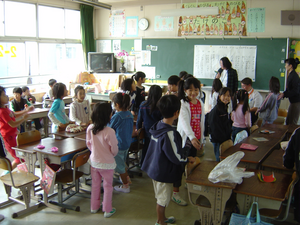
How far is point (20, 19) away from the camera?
21.9 feet

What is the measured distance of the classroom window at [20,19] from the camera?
6.34 m

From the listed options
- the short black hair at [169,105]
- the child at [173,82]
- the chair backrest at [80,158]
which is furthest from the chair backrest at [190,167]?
the child at [173,82]

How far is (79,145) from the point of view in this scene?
313 cm

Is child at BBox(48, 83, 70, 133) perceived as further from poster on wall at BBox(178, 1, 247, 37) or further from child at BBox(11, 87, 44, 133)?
poster on wall at BBox(178, 1, 247, 37)

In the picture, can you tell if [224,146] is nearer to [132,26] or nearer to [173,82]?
[173,82]

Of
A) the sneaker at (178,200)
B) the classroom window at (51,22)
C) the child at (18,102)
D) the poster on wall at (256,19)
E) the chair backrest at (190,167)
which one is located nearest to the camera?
the chair backrest at (190,167)

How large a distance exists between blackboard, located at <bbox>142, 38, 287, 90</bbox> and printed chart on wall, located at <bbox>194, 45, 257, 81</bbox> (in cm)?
10

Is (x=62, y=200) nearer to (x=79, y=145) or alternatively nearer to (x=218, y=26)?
(x=79, y=145)

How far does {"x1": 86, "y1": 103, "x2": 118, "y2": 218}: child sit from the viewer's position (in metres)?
2.74

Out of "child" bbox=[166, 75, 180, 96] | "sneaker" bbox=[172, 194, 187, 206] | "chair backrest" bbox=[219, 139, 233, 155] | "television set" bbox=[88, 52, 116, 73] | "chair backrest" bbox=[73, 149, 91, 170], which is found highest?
"television set" bbox=[88, 52, 116, 73]

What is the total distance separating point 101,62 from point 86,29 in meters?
1.13

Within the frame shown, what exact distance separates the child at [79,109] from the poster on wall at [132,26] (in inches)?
181

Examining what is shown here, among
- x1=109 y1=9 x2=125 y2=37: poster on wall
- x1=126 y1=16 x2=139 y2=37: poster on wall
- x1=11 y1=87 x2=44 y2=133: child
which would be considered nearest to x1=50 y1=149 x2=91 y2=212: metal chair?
x1=11 y1=87 x2=44 y2=133: child

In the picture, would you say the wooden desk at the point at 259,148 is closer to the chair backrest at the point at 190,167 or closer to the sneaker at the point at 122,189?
the chair backrest at the point at 190,167
